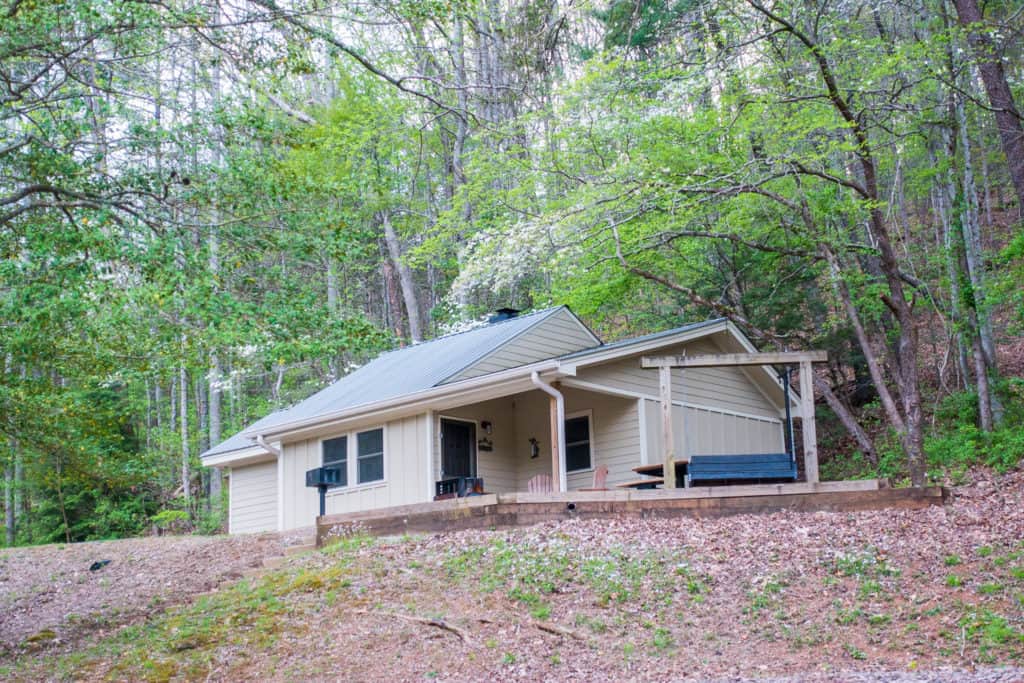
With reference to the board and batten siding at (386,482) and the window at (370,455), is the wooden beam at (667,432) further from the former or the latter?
the window at (370,455)

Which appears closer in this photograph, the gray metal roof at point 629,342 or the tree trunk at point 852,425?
the gray metal roof at point 629,342

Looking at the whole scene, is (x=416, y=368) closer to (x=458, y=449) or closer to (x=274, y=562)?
(x=458, y=449)

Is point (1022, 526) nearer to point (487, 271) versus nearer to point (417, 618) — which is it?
point (417, 618)

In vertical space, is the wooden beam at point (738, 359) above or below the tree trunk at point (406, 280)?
below

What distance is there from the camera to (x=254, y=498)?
19.4 m

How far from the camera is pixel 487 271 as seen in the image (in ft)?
53.1

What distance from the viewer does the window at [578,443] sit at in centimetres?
1584

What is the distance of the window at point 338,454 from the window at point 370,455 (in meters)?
0.30

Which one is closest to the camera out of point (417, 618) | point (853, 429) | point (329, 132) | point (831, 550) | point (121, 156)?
point (417, 618)

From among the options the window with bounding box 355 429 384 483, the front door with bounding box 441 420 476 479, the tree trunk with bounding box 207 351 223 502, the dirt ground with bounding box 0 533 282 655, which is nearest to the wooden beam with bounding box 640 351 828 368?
the front door with bounding box 441 420 476 479

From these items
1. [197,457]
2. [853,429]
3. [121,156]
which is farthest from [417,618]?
[197,457]

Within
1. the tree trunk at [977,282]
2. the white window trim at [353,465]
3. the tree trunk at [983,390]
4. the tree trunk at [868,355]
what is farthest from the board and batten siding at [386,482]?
the tree trunk at [977,282]

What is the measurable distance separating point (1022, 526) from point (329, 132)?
20197 millimetres

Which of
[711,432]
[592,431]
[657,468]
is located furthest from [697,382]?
[657,468]
